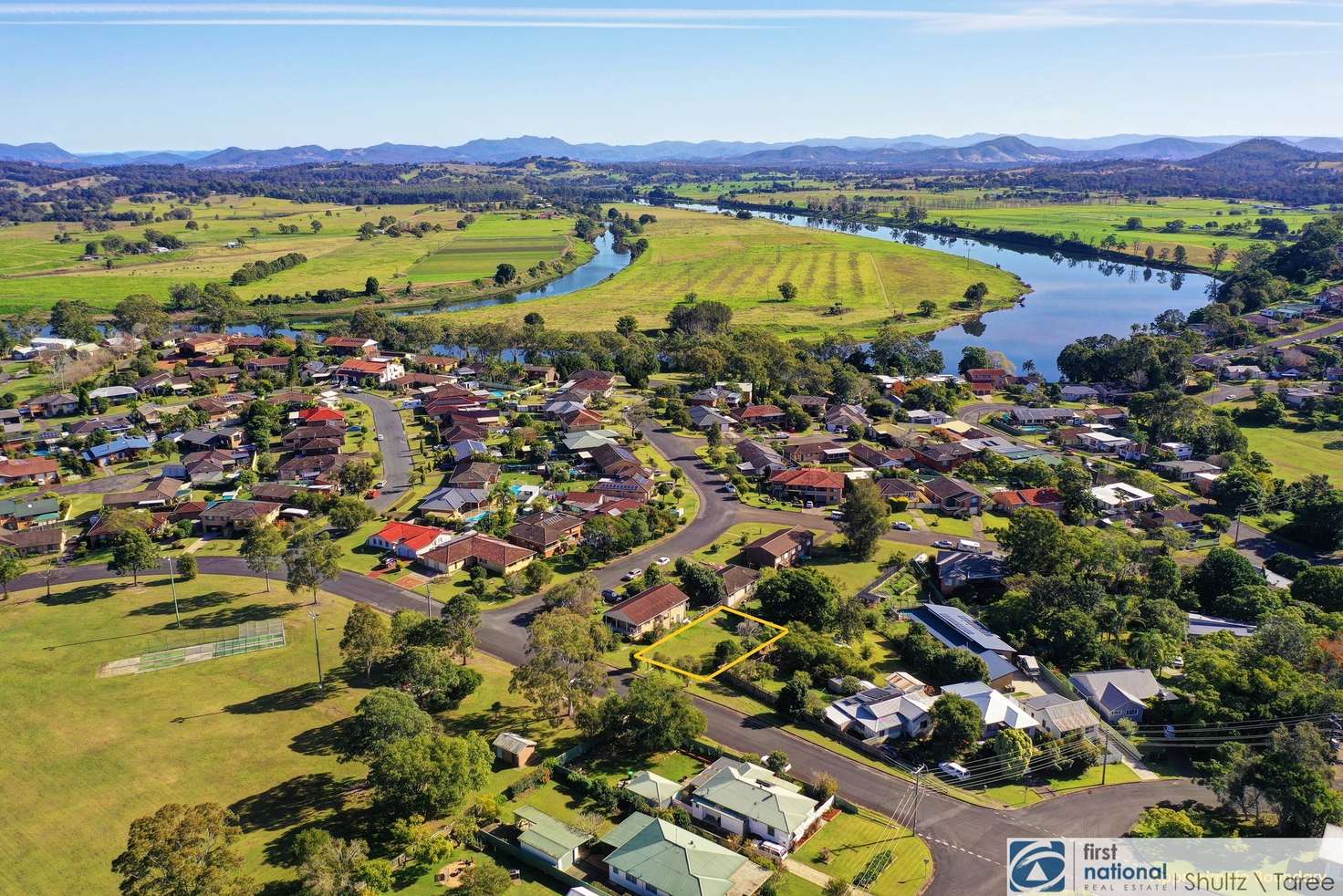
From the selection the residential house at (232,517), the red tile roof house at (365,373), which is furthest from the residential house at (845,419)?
the red tile roof house at (365,373)

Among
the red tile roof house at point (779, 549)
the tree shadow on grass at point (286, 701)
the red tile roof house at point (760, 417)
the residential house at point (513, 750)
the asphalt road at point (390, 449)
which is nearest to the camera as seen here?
the residential house at point (513, 750)

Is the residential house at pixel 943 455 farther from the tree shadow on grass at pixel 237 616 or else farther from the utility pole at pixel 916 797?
the tree shadow on grass at pixel 237 616

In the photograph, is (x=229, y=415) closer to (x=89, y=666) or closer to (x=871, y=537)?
(x=89, y=666)

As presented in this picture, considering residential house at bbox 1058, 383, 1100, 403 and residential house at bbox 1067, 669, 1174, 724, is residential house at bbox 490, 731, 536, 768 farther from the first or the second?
residential house at bbox 1058, 383, 1100, 403

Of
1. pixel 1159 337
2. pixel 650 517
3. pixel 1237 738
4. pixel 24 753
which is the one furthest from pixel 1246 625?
pixel 1159 337

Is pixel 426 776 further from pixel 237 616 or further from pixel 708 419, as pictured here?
pixel 708 419

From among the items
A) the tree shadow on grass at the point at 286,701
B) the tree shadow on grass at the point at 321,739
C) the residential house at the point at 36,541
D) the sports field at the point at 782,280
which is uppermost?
the sports field at the point at 782,280
